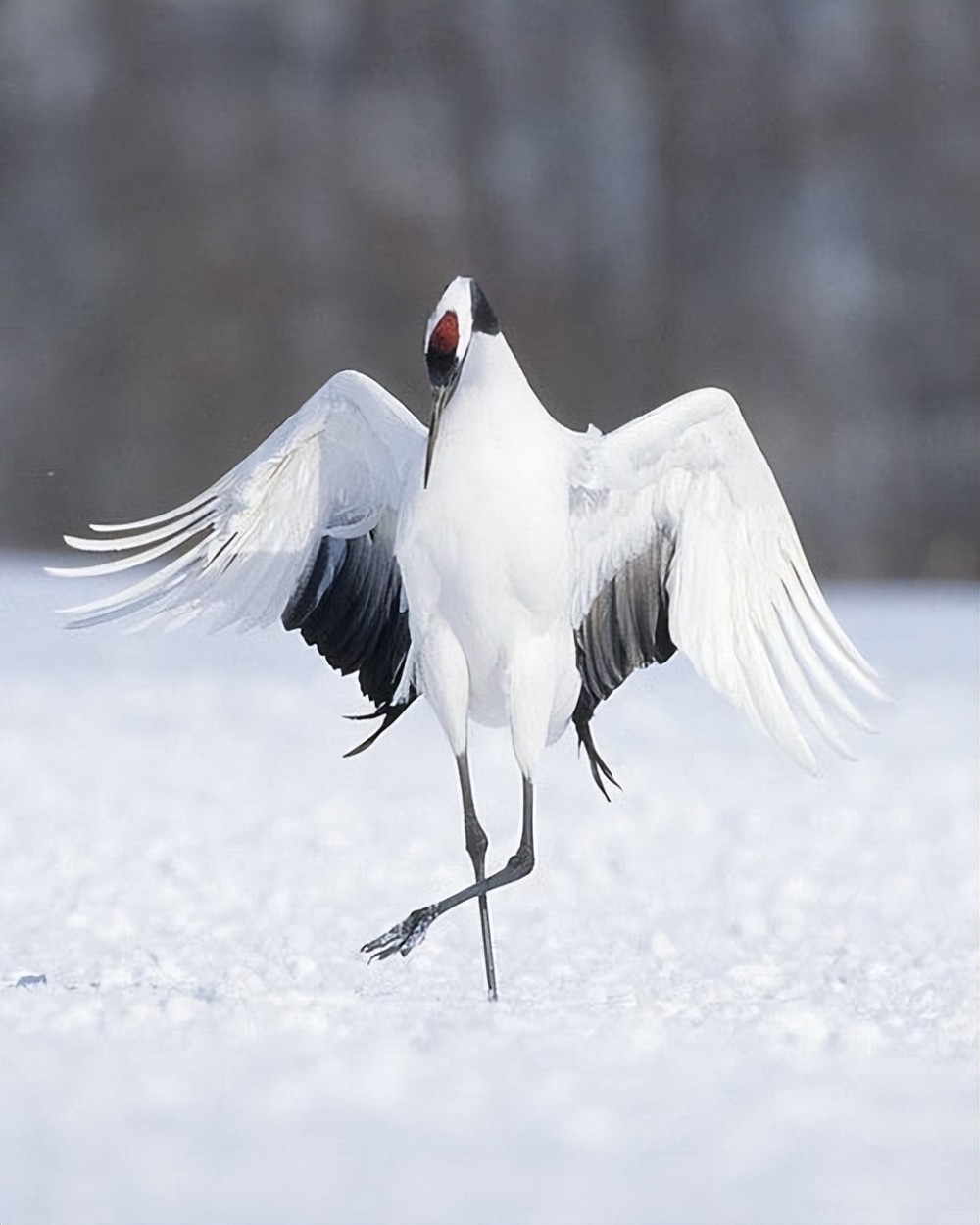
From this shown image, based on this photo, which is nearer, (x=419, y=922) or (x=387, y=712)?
(x=419, y=922)

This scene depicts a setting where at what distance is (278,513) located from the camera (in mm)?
2316

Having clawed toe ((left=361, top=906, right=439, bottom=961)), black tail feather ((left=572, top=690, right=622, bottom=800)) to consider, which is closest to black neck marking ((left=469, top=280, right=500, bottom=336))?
black tail feather ((left=572, top=690, right=622, bottom=800))

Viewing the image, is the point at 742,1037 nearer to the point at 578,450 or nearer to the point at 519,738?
the point at 519,738

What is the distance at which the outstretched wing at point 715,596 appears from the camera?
227 cm

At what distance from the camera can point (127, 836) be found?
119 inches

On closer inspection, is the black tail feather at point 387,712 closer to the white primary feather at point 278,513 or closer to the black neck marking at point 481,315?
the white primary feather at point 278,513

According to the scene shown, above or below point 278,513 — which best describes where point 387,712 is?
below

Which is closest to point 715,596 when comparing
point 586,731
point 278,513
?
point 586,731

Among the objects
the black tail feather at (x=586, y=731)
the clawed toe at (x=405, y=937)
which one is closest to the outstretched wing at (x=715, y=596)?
the black tail feather at (x=586, y=731)

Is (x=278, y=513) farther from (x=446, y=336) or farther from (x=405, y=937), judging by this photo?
(x=405, y=937)

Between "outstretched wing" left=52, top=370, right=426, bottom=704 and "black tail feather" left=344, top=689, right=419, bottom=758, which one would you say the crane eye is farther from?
"black tail feather" left=344, top=689, right=419, bottom=758

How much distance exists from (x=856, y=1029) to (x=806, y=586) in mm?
461

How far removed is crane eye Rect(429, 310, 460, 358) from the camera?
6.88 feet

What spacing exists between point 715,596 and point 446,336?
429mm
